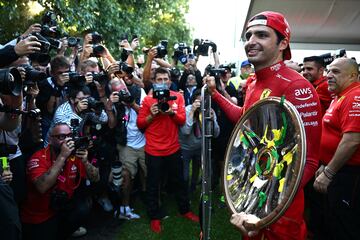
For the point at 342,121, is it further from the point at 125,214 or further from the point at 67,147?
the point at 125,214

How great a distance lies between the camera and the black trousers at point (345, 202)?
117 inches

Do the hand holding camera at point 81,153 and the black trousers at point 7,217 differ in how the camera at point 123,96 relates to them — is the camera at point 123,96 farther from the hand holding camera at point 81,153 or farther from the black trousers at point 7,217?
the black trousers at point 7,217

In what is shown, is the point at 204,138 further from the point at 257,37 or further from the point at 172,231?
the point at 172,231

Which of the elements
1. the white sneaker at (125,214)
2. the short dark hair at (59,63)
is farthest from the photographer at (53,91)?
the white sneaker at (125,214)

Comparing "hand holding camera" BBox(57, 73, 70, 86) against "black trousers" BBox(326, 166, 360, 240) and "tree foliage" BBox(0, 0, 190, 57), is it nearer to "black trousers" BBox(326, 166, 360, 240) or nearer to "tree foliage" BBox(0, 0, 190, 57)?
"tree foliage" BBox(0, 0, 190, 57)

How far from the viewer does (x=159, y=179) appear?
4.61m

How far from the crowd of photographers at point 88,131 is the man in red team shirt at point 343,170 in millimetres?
897

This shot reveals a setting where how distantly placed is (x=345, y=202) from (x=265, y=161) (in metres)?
1.55

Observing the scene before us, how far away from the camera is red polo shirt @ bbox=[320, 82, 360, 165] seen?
2.94 meters

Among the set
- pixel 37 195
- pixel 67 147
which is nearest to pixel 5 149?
pixel 67 147

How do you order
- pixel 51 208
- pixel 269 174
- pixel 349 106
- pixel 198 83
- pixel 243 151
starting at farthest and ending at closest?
pixel 198 83, pixel 51 208, pixel 349 106, pixel 243 151, pixel 269 174

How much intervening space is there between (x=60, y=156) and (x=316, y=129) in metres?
2.24

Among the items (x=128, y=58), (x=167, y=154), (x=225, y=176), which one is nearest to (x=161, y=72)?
(x=128, y=58)

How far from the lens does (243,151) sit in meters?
2.13
